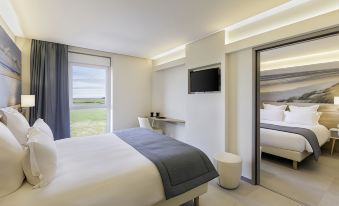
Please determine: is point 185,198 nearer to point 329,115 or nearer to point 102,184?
point 102,184

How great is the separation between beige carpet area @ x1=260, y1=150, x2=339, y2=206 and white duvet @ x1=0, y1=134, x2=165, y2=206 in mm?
1976

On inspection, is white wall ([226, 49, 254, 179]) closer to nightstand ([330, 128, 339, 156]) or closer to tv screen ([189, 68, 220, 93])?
tv screen ([189, 68, 220, 93])

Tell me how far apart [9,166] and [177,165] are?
131cm

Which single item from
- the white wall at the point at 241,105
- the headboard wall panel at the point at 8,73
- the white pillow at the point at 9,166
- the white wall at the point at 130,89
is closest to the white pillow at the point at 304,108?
the white wall at the point at 241,105

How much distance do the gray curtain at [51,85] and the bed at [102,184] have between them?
5.49 feet

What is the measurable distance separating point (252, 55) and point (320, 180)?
2.23 metres

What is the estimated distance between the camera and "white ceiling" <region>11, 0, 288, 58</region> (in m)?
2.02

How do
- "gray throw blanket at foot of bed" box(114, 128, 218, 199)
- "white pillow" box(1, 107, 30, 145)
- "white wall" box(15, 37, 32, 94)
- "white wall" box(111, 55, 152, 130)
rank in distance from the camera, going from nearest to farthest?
"gray throw blanket at foot of bed" box(114, 128, 218, 199) < "white pillow" box(1, 107, 30, 145) < "white wall" box(15, 37, 32, 94) < "white wall" box(111, 55, 152, 130)

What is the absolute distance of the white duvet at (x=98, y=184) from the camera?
1.14m

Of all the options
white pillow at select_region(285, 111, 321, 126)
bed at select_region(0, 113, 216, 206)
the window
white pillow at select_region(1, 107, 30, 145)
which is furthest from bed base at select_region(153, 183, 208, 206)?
the window

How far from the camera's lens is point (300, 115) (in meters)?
3.66

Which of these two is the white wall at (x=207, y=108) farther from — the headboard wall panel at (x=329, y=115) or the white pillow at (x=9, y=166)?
the white pillow at (x=9, y=166)

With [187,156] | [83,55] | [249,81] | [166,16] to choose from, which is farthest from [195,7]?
[83,55]

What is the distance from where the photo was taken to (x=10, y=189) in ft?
3.68
